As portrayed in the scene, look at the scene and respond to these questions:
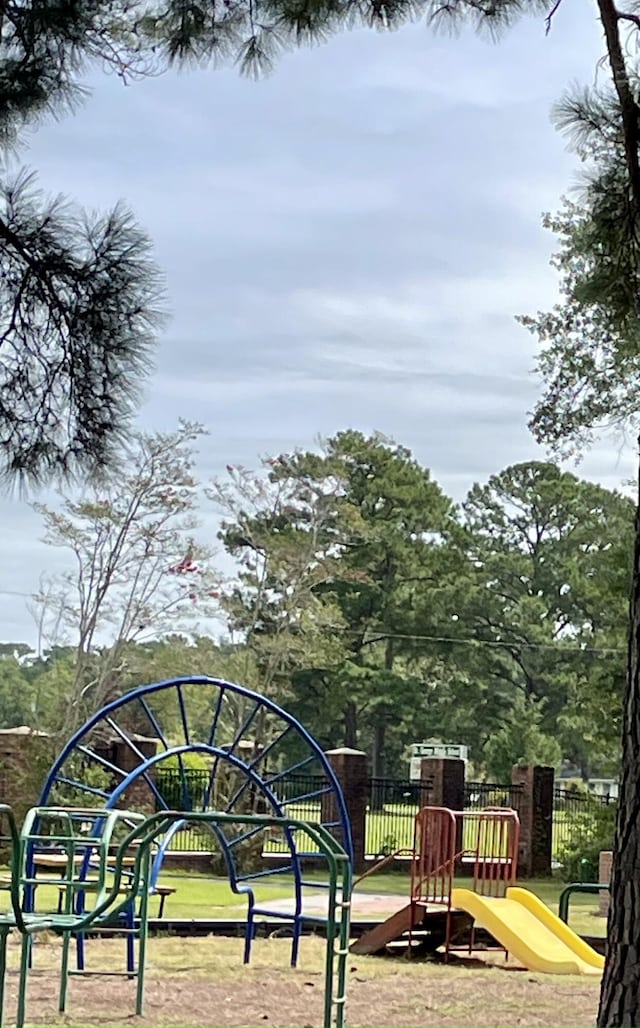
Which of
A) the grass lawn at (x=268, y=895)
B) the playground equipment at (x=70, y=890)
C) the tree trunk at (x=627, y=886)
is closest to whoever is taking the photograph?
the tree trunk at (x=627, y=886)

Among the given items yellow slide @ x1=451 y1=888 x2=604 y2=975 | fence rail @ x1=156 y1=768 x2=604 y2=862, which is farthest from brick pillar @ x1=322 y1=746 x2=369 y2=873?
yellow slide @ x1=451 y1=888 x2=604 y2=975

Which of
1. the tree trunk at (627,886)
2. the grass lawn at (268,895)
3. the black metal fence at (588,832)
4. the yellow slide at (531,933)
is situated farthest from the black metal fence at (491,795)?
the tree trunk at (627,886)

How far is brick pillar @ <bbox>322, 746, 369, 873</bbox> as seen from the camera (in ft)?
65.1

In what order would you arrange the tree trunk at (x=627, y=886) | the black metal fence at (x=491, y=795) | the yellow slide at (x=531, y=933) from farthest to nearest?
the black metal fence at (x=491, y=795), the yellow slide at (x=531, y=933), the tree trunk at (x=627, y=886)

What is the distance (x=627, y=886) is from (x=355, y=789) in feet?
51.4

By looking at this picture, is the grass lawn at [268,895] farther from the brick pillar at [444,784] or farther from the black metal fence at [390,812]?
the black metal fence at [390,812]

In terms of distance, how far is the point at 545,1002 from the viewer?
7.94 m

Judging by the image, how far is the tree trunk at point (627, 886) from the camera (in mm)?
4402

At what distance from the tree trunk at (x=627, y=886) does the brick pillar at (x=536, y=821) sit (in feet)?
52.8

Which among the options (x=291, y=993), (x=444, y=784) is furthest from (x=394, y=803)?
(x=291, y=993)

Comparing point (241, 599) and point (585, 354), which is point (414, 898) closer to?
point (585, 354)

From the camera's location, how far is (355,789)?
1989 cm

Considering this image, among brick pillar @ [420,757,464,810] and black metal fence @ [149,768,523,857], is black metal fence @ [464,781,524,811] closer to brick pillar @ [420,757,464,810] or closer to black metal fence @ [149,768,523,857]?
black metal fence @ [149,768,523,857]

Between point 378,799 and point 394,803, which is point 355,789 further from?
point 378,799
